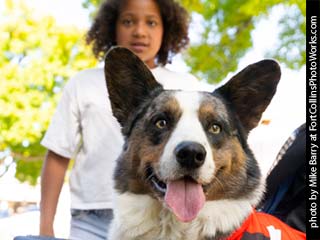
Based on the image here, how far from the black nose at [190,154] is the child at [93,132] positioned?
1.00 metres

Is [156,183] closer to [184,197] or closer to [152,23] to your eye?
[184,197]

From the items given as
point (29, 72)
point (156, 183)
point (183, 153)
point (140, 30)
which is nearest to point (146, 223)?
point (156, 183)

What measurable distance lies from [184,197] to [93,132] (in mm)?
1116

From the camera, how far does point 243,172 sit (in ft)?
10.0

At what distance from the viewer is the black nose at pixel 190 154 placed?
2.63 meters

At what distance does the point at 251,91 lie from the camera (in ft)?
10.5

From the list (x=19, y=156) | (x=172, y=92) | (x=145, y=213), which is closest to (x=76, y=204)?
(x=145, y=213)

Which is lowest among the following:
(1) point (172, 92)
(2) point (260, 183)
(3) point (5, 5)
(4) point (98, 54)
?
(2) point (260, 183)

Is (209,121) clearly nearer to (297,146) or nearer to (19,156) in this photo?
(297,146)

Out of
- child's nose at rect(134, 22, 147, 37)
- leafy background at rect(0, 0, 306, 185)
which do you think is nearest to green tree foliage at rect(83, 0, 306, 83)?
leafy background at rect(0, 0, 306, 185)

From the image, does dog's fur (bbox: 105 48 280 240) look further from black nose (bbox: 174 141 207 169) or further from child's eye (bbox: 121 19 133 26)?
child's eye (bbox: 121 19 133 26)

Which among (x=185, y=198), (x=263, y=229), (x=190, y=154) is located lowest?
(x=263, y=229)

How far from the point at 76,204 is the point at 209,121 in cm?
120

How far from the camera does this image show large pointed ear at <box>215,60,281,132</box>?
316 centimetres
